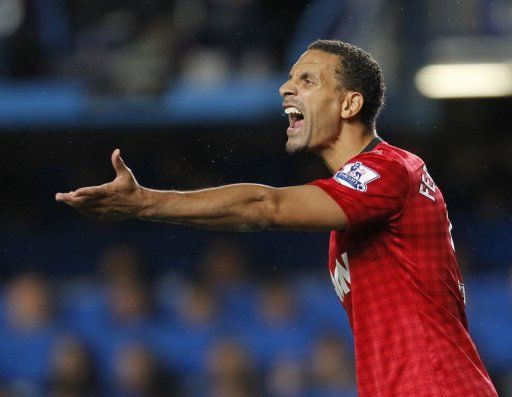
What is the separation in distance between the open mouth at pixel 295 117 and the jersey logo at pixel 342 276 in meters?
0.58

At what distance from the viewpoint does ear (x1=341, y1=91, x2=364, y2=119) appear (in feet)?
13.1

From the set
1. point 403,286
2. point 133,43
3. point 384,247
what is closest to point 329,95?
point 384,247

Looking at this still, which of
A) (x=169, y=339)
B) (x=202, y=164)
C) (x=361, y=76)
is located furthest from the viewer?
(x=202, y=164)

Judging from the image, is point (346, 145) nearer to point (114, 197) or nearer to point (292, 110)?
point (292, 110)

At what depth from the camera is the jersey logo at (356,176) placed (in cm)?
342

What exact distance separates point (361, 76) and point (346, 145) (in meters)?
0.31

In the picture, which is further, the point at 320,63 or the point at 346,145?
the point at 320,63

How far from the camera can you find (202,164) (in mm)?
8906

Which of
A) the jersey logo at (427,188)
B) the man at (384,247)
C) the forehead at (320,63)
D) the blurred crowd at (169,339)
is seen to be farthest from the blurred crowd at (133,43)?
the jersey logo at (427,188)

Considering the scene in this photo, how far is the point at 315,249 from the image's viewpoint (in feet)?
28.4

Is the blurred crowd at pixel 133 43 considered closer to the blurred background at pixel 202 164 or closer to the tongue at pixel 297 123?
the blurred background at pixel 202 164

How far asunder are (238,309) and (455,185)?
2.26 meters

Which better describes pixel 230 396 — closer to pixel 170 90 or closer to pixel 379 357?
pixel 170 90

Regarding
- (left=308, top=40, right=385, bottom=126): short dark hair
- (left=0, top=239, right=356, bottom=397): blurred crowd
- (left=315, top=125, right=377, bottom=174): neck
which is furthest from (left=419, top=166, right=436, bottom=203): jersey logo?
(left=0, top=239, right=356, bottom=397): blurred crowd
